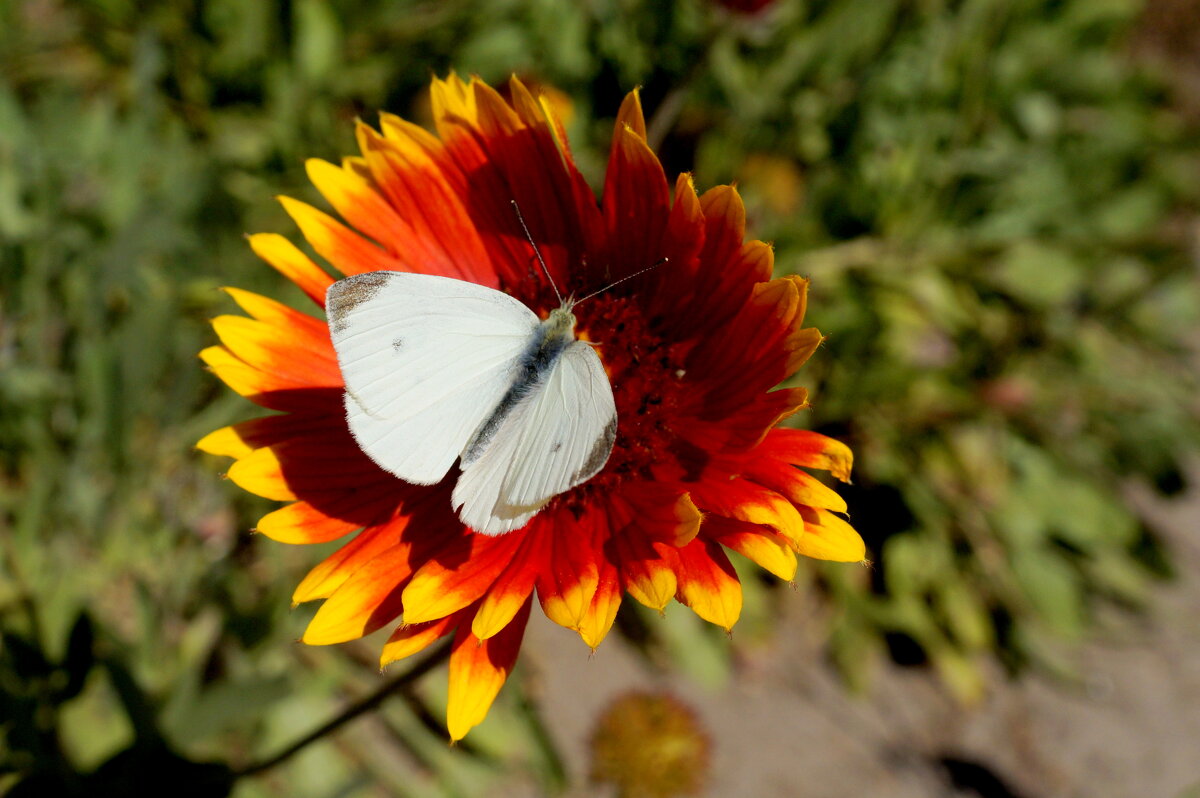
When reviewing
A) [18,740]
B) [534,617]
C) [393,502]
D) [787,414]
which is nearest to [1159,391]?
[534,617]

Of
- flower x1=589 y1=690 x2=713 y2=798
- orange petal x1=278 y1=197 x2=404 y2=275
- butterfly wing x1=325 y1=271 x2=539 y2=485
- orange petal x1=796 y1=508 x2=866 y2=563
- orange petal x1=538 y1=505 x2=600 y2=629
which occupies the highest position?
orange petal x1=278 y1=197 x2=404 y2=275

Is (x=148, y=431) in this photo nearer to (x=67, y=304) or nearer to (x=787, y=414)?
(x=67, y=304)

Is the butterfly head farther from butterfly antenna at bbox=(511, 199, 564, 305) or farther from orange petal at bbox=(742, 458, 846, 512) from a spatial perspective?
orange petal at bbox=(742, 458, 846, 512)

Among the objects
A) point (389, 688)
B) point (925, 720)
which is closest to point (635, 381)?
point (389, 688)

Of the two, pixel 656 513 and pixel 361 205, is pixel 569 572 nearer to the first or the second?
pixel 656 513

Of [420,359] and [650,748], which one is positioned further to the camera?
[650,748]

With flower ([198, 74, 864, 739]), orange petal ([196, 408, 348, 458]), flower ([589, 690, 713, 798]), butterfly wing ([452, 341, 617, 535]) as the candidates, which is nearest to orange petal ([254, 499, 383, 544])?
flower ([198, 74, 864, 739])

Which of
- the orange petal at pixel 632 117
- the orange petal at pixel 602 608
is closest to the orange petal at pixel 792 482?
the orange petal at pixel 602 608
